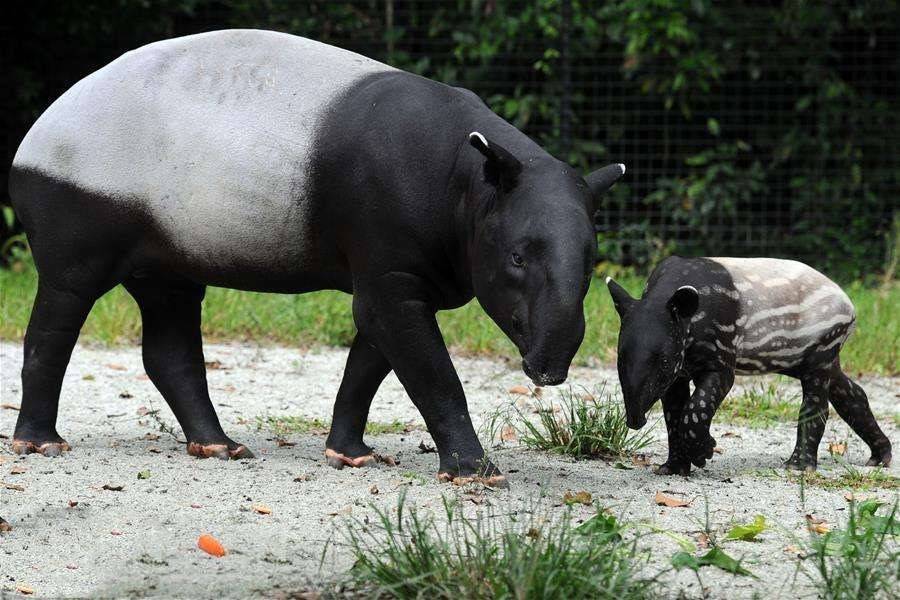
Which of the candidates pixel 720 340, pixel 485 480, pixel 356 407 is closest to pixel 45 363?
pixel 356 407

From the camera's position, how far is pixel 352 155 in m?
4.43

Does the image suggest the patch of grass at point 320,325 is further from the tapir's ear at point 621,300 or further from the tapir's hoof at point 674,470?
the tapir's ear at point 621,300

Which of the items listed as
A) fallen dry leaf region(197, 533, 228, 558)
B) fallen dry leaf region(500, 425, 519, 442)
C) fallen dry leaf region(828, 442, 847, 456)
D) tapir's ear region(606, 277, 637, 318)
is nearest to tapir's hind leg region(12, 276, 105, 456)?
fallen dry leaf region(197, 533, 228, 558)

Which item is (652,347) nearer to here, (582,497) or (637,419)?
(637,419)

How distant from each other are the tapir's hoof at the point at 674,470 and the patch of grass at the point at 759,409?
1407mm

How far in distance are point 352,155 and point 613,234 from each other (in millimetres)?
7451

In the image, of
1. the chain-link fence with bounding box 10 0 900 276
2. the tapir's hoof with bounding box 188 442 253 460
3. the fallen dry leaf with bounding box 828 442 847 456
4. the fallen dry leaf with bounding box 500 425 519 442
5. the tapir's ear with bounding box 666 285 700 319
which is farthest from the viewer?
the chain-link fence with bounding box 10 0 900 276

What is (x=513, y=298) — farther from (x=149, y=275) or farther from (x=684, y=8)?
(x=684, y=8)

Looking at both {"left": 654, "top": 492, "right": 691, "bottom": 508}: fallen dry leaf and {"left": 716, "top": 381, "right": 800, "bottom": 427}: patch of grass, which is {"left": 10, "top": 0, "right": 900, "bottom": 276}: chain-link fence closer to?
{"left": 716, "top": 381, "right": 800, "bottom": 427}: patch of grass

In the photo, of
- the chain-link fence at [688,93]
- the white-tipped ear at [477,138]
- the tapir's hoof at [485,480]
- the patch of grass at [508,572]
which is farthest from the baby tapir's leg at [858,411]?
the chain-link fence at [688,93]

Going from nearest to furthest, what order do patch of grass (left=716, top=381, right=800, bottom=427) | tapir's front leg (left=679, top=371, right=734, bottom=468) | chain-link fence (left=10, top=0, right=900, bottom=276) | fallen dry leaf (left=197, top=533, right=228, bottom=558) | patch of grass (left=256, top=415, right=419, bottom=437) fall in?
fallen dry leaf (left=197, top=533, right=228, bottom=558) < tapir's front leg (left=679, top=371, right=734, bottom=468) < patch of grass (left=256, top=415, right=419, bottom=437) < patch of grass (left=716, top=381, right=800, bottom=427) < chain-link fence (left=10, top=0, right=900, bottom=276)

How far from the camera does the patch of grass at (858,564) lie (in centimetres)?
307

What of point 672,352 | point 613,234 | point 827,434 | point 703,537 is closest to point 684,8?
point 613,234

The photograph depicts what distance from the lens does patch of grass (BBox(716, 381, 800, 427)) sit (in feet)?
20.1
